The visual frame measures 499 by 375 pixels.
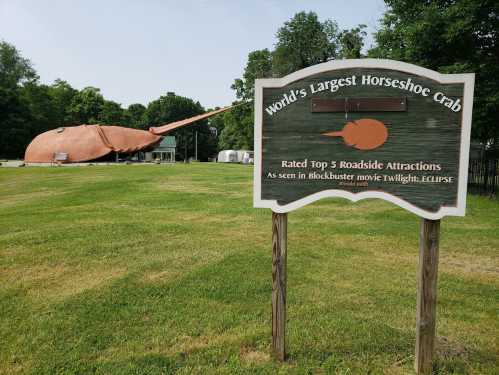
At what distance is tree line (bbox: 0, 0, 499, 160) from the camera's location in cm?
1448

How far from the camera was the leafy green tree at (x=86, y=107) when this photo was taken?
71500mm

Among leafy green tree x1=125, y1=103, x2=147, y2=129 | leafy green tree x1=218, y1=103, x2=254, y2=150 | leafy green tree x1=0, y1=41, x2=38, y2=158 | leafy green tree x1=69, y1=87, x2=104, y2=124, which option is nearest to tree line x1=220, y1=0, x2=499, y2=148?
leafy green tree x1=218, y1=103, x2=254, y2=150

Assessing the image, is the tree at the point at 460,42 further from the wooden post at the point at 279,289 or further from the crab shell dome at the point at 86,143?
the crab shell dome at the point at 86,143

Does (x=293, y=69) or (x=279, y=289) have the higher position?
(x=293, y=69)

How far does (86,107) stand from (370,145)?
76.7m

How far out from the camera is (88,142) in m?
45.6

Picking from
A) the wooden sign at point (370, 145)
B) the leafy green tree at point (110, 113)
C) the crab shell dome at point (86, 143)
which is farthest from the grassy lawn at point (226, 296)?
the leafy green tree at point (110, 113)

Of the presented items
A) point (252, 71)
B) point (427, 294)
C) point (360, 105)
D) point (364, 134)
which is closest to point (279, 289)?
point (427, 294)

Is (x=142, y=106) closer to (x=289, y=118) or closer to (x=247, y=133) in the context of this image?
(x=247, y=133)

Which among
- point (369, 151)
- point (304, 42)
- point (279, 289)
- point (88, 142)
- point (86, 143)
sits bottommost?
point (279, 289)

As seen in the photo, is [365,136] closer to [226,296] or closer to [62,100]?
[226,296]

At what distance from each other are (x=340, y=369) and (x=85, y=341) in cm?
238

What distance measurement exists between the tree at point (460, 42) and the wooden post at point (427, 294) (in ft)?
41.5

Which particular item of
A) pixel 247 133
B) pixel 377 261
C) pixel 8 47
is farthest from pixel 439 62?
pixel 8 47
